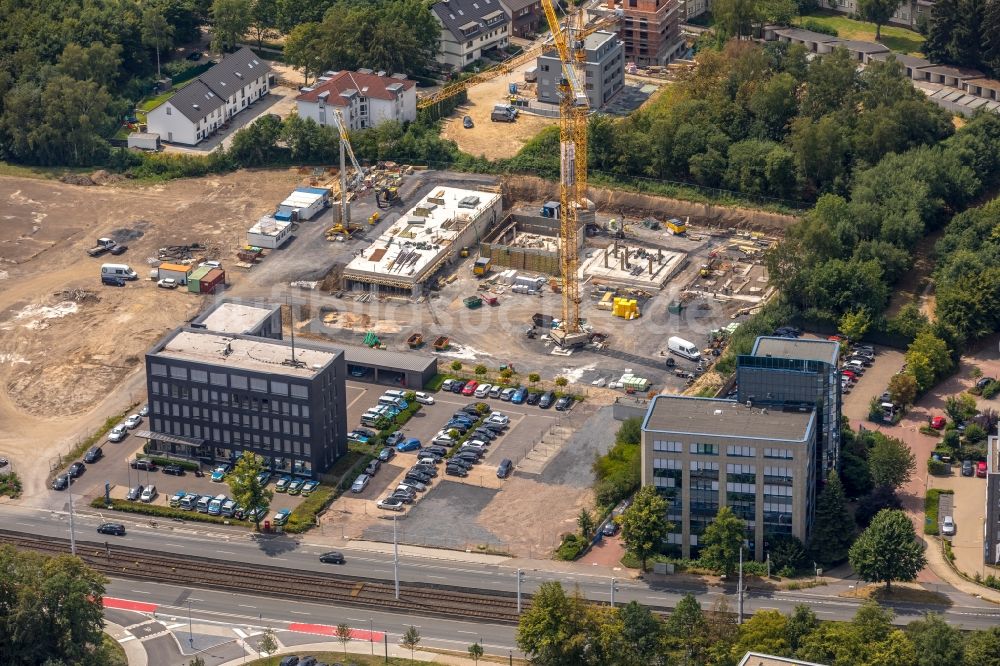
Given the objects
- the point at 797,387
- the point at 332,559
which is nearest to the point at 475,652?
the point at 332,559

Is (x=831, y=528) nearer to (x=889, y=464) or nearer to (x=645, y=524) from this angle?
(x=889, y=464)

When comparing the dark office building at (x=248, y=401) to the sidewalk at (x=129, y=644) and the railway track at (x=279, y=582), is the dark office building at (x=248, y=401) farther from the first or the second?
the sidewalk at (x=129, y=644)

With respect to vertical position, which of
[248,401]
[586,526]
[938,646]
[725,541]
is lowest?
[586,526]

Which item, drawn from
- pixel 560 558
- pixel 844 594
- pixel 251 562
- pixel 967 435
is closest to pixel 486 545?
pixel 560 558

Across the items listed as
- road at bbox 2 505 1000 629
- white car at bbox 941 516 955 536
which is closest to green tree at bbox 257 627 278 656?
road at bbox 2 505 1000 629

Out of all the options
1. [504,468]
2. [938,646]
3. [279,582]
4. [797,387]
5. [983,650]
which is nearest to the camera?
[938,646]
